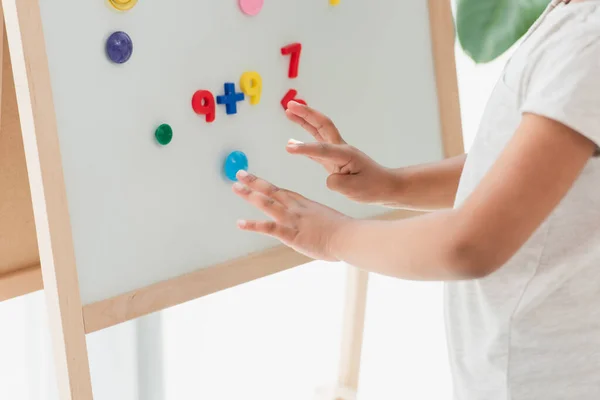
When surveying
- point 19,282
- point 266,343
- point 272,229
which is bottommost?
point 266,343

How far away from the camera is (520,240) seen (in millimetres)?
529

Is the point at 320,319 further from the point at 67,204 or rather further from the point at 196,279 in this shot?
the point at 67,204

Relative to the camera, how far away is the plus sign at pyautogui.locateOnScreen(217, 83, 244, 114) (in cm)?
77

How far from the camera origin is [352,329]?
A: 3.72 feet

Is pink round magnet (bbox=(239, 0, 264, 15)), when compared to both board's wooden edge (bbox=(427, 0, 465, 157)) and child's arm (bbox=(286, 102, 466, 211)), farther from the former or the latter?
board's wooden edge (bbox=(427, 0, 465, 157))

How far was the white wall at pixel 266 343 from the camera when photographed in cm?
112

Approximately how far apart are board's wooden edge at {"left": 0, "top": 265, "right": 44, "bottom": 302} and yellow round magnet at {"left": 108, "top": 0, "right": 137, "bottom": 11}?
0.34 meters

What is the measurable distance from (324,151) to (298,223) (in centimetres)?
9

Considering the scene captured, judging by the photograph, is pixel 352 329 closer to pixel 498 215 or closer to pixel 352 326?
pixel 352 326

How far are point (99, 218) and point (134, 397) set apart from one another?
1.78 ft

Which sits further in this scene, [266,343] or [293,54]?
[266,343]

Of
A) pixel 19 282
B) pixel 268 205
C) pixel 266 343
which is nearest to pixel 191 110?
pixel 268 205

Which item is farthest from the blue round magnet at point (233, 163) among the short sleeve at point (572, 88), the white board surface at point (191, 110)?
the short sleeve at point (572, 88)

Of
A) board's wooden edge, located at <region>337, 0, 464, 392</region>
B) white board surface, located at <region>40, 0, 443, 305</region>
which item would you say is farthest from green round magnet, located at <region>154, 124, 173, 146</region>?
board's wooden edge, located at <region>337, 0, 464, 392</region>
